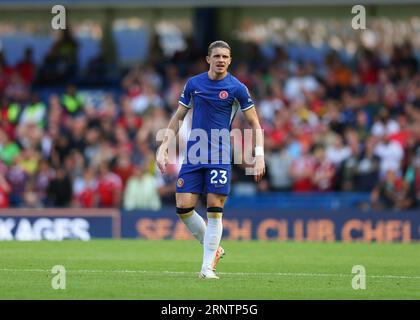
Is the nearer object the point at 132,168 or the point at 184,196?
the point at 184,196

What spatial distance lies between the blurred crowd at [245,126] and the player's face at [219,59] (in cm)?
1129

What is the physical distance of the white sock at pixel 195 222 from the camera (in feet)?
43.6

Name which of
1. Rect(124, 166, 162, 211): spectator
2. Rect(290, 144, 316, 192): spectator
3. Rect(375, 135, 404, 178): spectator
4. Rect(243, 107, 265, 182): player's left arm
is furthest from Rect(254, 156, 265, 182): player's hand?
Rect(290, 144, 316, 192): spectator

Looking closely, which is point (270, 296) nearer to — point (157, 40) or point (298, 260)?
point (298, 260)

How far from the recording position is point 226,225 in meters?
23.5

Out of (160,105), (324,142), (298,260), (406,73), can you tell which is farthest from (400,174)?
(298,260)

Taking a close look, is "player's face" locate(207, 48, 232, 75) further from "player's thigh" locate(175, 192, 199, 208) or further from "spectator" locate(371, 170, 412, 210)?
"spectator" locate(371, 170, 412, 210)

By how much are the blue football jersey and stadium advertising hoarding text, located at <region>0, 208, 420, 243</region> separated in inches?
414

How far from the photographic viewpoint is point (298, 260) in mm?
16328

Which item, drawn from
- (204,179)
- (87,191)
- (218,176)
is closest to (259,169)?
(218,176)

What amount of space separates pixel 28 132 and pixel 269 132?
18.9ft

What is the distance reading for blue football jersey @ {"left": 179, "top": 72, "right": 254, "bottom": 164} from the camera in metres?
12.9

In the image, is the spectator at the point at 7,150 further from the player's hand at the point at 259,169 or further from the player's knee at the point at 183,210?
the player's hand at the point at 259,169

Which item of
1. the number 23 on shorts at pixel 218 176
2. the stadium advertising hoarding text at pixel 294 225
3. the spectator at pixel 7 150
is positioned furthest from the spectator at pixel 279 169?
the number 23 on shorts at pixel 218 176
